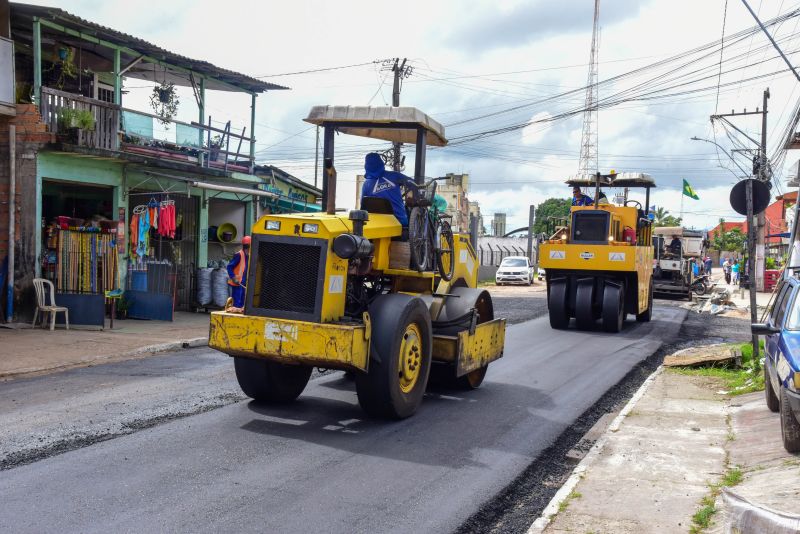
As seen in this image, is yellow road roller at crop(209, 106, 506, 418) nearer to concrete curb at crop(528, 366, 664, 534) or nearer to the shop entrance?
concrete curb at crop(528, 366, 664, 534)

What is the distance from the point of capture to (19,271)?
1415 cm

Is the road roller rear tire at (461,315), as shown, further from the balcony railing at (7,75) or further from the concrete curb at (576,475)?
the balcony railing at (7,75)

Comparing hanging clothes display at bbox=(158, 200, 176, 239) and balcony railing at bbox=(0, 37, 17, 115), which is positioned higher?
balcony railing at bbox=(0, 37, 17, 115)

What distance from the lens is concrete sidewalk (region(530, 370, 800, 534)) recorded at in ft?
16.6

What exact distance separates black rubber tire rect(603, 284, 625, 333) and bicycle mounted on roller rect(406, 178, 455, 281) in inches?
318

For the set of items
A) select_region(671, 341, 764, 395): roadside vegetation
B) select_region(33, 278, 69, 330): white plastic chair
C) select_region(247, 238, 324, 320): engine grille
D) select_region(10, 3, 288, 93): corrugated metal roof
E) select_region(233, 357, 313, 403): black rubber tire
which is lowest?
select_region(671, 341, 764, 395): roadside vegetation

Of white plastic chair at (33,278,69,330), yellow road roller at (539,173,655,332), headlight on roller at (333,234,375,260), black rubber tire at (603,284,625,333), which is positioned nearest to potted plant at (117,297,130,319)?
white plastic chair at (33,278,69,330)

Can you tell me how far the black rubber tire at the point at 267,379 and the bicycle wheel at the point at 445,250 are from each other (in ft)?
6.61

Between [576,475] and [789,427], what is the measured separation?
6.42 ft

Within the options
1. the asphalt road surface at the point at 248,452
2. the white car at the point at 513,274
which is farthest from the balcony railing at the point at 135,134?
the white car at the point at 513,274

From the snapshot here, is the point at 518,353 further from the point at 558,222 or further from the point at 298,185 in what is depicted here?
the point at 298,185

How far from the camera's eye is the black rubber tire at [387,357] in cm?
703

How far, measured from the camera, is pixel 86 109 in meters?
15.3

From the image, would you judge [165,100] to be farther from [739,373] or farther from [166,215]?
[739,373]
